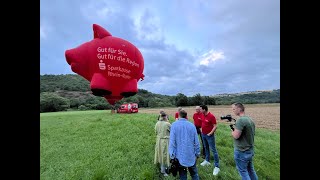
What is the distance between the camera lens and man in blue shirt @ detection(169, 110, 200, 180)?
573cm

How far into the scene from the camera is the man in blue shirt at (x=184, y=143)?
5.73m

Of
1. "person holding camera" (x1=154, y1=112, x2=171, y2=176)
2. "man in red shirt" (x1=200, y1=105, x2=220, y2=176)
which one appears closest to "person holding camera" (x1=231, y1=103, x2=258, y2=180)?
"man in red shirt" (x1=200, y1=105, x2=220, y2=176)

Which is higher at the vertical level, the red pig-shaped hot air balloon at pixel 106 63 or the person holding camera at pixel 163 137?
the red pig-shaped hot air balloon at pixel 106 63

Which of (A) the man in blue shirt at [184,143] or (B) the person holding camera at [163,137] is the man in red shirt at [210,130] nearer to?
(B) the person holding camera at [163,137]

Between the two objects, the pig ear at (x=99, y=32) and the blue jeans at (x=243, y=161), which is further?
the blue jeans at (x=243, y=161)

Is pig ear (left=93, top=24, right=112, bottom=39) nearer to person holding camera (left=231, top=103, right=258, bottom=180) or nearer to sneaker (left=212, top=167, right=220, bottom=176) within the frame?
person holding camera (left=231, top=103, right=258, bottom=180)

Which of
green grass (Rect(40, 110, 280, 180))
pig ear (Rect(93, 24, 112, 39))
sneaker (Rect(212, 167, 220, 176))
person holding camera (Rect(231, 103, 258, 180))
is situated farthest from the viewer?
green grass (Rect(40, 110, 280, 180))

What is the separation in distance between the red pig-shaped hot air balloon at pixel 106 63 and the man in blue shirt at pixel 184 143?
50.0 inches

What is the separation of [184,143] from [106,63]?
2.23 metres

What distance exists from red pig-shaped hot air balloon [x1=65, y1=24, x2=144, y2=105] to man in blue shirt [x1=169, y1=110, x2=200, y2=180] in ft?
4.17

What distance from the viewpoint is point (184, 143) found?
5.73 m

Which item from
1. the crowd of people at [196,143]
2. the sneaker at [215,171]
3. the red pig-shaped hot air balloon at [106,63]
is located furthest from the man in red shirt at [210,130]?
the red pig-shaped hot air balloon at [106,63]

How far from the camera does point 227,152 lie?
425 inches
